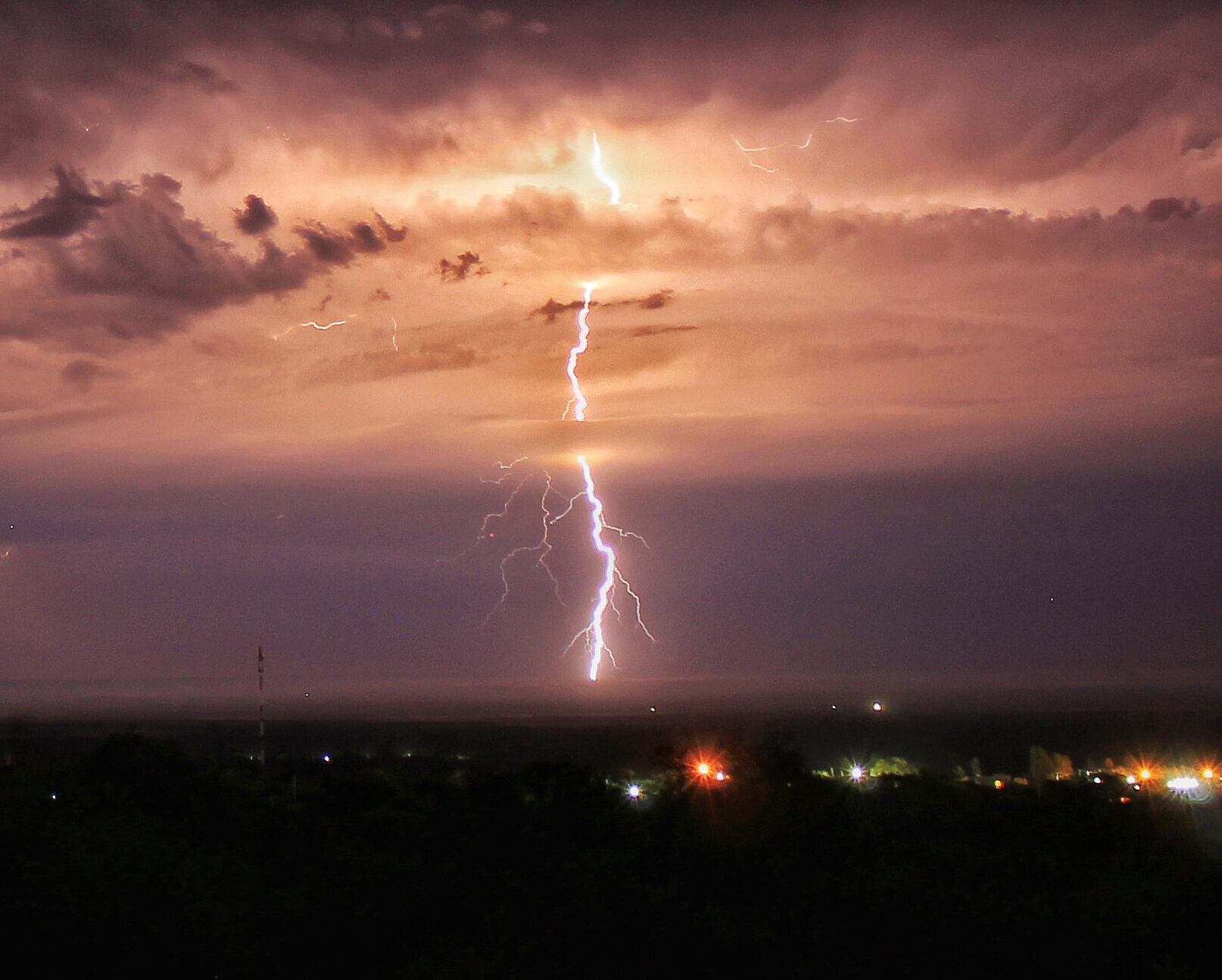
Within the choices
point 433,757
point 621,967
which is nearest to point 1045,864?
point 621,967

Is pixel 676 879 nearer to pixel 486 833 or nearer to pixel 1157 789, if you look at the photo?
pixel 486 833

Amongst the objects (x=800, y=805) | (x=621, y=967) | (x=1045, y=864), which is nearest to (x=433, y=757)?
(x=800, y=805)

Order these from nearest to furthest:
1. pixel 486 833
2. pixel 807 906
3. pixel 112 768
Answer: pixel 807 906 < pixel 486 833 < pixel 112 768

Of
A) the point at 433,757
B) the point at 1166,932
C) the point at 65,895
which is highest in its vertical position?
the point at 433,757

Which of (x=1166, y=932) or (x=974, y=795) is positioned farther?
(x=974, y=795)

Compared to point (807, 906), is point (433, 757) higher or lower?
higher

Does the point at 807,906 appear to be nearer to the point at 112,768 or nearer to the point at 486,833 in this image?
the point at 486,833

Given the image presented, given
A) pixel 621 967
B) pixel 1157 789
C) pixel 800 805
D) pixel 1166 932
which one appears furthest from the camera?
pixel 1157 789
